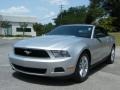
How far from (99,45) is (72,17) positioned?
54.6m

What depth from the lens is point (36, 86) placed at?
6.36 meters

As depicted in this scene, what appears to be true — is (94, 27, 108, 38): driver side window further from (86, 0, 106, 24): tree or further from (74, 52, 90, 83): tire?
(86, 0, 106, 24): tree

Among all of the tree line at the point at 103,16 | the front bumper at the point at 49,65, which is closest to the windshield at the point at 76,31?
the front bumper at the point at 49,65

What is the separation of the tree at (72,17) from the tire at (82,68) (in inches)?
1970

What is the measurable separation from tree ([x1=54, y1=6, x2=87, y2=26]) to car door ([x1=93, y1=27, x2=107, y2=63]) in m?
48.4

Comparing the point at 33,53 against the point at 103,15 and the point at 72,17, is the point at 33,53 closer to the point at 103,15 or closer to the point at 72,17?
the point at 103,15

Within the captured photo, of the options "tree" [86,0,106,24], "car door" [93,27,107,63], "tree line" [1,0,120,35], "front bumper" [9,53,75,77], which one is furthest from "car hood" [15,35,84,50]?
"tree" [86,0,106,24]

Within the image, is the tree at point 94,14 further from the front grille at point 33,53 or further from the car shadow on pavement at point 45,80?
the front grille at point 33,53

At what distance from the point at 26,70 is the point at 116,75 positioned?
2.73 m

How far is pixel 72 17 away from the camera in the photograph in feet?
205

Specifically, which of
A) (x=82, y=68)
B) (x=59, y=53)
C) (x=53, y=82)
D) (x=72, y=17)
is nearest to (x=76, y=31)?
(x=82, y=68)

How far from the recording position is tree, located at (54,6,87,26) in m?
58.7

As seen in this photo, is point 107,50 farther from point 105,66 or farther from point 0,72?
point 0,72

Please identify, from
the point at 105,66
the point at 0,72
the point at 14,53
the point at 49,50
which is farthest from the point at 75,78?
the point at 105,66
